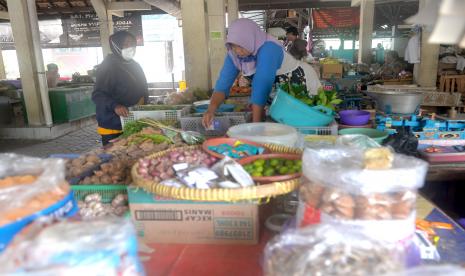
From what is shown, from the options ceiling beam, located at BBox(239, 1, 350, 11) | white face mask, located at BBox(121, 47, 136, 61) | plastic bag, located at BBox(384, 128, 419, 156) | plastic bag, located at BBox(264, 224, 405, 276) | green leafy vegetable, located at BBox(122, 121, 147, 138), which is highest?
ceiling beam, located at BBox(239, 1, 350, 11)

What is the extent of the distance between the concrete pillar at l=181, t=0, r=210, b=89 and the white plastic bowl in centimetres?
370

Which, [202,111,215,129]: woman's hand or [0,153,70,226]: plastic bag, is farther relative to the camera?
[202,111,215,129]: woman's hand

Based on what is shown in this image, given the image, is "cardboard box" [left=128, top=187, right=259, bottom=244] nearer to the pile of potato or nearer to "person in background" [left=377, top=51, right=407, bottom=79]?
the pile of potato

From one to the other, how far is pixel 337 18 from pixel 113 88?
603 inches

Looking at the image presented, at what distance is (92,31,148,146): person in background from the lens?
3.44 metres

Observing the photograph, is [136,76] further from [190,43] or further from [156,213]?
[156,213]

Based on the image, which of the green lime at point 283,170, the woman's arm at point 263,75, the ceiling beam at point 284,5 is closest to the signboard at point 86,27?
the ceiling beam at point 284,5

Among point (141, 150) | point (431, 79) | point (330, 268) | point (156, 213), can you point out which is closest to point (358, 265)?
point (330, 268)

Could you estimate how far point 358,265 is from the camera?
0.82 meters

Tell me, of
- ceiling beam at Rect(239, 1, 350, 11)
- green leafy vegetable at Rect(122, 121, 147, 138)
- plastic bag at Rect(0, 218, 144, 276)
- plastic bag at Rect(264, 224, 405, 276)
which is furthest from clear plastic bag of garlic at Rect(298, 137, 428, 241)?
ceiling beam at Rect(239, 1, 350, 11)

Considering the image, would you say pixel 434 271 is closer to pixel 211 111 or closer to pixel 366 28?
pixel 211 111

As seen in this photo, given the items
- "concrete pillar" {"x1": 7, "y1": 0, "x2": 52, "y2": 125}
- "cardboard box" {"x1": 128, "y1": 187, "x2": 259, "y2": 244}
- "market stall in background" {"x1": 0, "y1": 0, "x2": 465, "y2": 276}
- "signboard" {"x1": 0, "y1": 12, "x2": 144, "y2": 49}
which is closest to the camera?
"market stall in background" {"x1": 0, "y1": 0, "x2": 465, "y2": 276}

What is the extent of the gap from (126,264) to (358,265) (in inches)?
21.9

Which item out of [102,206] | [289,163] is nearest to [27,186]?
[102,206]
